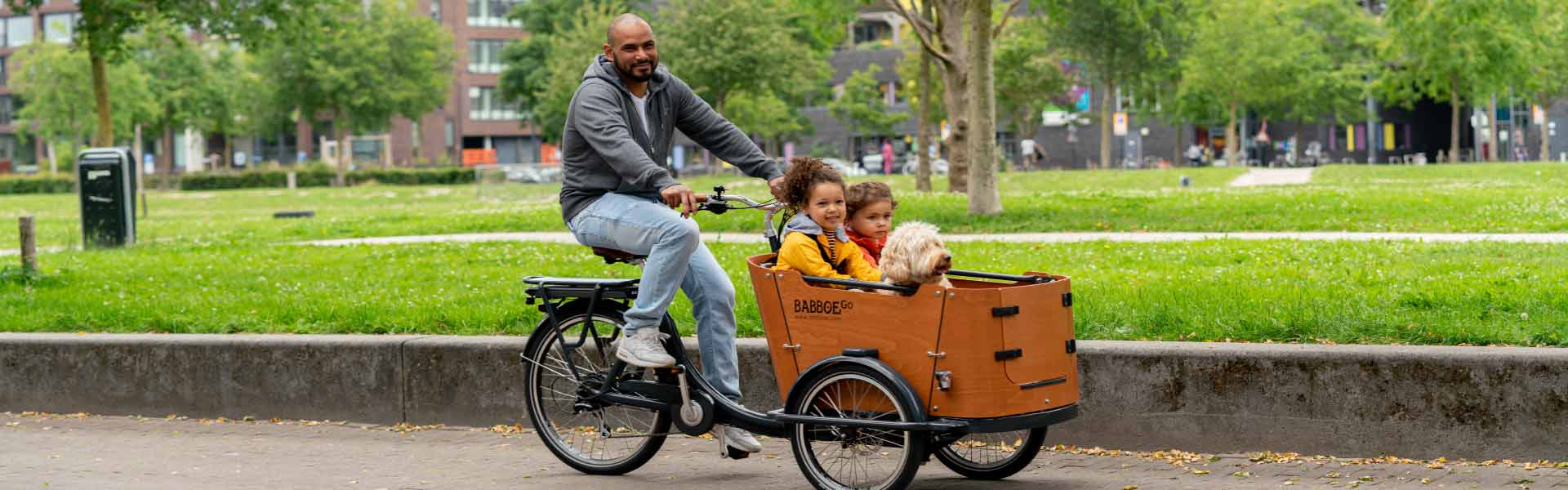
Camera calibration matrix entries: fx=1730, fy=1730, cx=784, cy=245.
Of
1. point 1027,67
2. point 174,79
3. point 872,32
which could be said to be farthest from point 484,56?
point 1027,67

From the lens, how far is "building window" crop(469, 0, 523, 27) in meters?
96.1

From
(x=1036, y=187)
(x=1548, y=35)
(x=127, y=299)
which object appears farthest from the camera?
(x=1548, y=35)

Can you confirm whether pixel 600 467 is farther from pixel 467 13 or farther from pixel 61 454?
pixel 467 13

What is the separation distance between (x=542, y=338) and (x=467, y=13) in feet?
301

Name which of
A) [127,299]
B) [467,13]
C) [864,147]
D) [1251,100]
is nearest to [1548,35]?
[1251,100]

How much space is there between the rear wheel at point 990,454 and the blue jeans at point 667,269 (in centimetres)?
79

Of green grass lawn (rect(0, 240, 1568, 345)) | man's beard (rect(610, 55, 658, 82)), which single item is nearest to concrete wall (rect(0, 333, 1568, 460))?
green grass lawn (rect(0, 240, 1568, 345))

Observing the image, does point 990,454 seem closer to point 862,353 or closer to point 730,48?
point 862,353

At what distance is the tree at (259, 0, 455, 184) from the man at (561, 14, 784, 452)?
57226 mm

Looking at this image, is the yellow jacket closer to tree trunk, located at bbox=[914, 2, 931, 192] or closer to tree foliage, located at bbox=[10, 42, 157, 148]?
tree trunk, located at bbox=[914, 2, 931, 192]

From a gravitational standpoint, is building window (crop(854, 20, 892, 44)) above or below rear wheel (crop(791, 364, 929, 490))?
above

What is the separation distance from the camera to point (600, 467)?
6.47 metres

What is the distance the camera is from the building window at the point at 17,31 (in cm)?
10238

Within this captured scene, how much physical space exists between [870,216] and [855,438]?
30.6 inches
